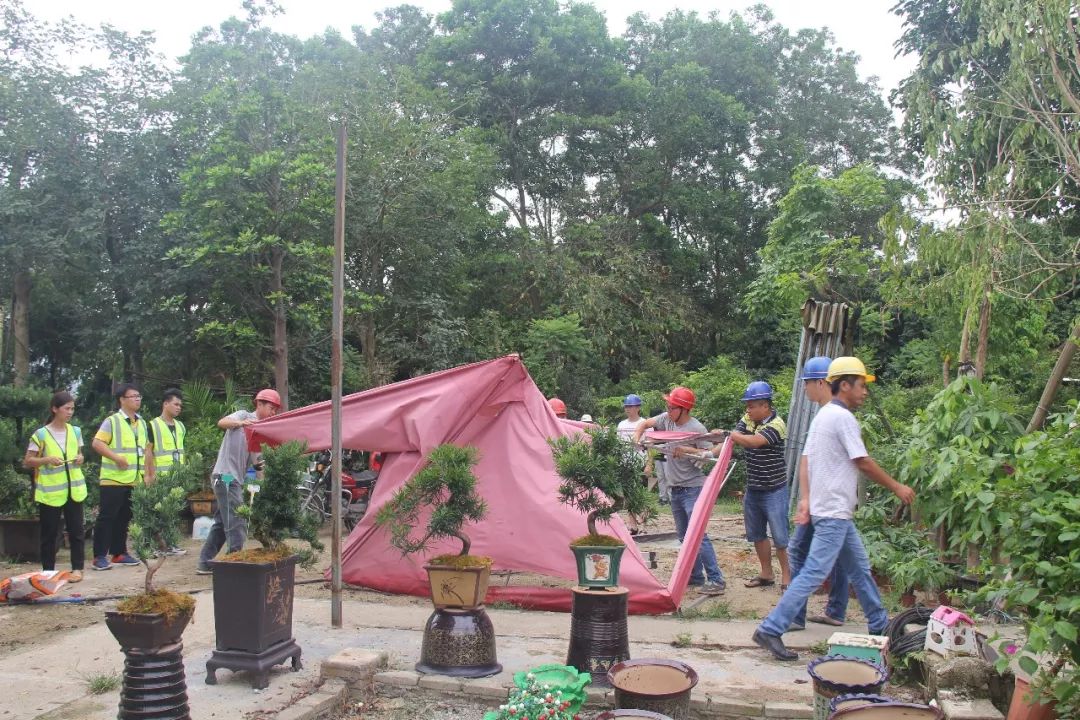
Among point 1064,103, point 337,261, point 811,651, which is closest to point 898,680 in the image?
point 811,651

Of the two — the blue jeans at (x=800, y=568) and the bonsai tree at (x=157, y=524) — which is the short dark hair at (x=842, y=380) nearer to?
the blue jeans at (x=800, y=568)

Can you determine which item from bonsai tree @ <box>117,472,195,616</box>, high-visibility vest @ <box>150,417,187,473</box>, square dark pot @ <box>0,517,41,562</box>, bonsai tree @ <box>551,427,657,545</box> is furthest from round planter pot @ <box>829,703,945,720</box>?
square dark pot @ <box>0,517,41,562</box>

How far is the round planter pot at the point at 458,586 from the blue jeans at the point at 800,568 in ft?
6.30

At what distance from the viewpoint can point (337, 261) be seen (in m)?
5.09

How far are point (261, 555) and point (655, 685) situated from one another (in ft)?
6.75

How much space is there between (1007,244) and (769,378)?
10684 millimetres

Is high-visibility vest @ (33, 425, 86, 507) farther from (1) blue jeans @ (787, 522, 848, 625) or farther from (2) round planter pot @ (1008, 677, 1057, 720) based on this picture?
(2) round planter pot @ (1008, 677, 1057, 720)

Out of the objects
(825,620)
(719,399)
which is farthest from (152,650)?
(719,399)

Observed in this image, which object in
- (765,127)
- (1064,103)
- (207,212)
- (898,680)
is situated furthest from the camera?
(765,127)

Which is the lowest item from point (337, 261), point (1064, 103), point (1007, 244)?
point (337, 261)

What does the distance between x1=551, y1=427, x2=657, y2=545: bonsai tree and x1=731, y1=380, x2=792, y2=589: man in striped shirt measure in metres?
1.42

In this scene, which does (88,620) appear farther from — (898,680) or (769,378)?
(769,378)

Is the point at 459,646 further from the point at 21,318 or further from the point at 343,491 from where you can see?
the point at 21,318

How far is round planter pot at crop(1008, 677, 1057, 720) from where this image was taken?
3248 millimetres
